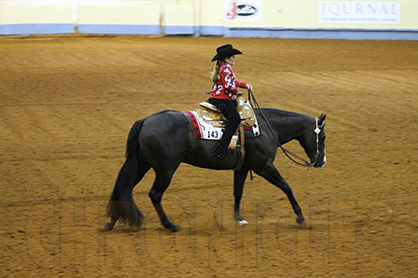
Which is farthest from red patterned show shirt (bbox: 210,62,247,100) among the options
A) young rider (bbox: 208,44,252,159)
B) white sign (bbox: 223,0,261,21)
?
white sign (bbox: 223,0,261,21)

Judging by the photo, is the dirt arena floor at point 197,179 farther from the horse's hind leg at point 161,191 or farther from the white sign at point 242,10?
the white sign at point 242,10

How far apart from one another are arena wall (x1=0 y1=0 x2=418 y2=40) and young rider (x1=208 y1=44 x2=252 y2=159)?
19.0m

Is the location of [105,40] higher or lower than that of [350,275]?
higher

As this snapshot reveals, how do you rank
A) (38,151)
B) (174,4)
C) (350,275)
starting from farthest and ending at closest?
(174,4)
(38,151)
(350,275)

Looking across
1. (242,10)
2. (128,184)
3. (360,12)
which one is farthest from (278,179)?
(360,12)

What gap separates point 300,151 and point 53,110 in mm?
6463

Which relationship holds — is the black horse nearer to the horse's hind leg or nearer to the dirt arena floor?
the horse's hind leg

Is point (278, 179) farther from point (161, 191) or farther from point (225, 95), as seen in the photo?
point (161, 191)

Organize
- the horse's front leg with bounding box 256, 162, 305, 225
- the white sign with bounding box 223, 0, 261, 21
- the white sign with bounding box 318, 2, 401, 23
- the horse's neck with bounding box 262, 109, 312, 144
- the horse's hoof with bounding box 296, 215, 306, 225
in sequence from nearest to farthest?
the horse's front leg with bounding box 256, 162, 305, 225, the horse's hoof with bounding box 296, 215, 306, 225, the horse's neck with bounding box 262, 109, 312, 144, the white sign with bounding box 318, 2, 401, 23, the white sign with bounding box 223, 0, 261, 21

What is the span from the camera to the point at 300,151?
468 inches

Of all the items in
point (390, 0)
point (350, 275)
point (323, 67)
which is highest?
point (390, 0)

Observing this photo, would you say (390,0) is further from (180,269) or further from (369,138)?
(180,269)

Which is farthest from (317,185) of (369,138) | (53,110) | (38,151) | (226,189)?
(53,110)

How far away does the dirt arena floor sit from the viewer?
657cm
